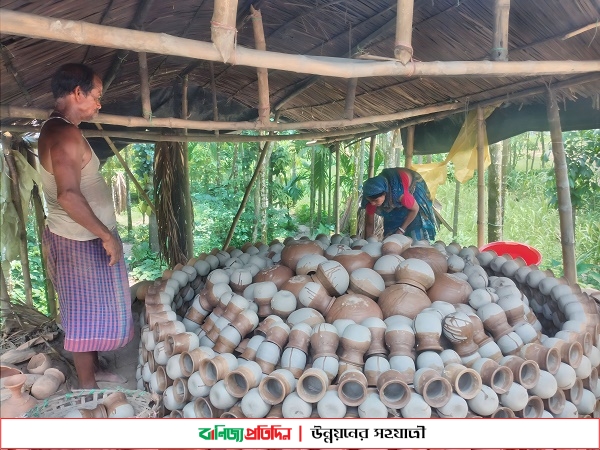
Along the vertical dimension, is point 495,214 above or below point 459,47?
below

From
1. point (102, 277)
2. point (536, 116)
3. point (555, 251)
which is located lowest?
point (555, 251)

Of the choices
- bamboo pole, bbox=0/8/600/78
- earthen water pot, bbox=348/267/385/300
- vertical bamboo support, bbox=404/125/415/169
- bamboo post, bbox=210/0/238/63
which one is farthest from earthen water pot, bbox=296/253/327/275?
vertical bamboo support, bbox=404/125/415/169

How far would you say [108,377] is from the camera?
7.93 ft

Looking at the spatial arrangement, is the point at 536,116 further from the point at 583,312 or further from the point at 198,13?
the point at 198,13

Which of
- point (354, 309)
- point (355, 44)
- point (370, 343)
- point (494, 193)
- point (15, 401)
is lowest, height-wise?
point (15, 401)

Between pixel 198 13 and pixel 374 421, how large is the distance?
8.49 ft

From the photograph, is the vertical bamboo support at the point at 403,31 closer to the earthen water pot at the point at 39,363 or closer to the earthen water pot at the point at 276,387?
the earthen water pot at the point at 276,387

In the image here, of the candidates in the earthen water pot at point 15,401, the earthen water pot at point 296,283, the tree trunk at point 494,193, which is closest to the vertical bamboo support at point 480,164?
the tree trunk at point 494,193

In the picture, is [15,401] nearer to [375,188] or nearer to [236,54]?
[236,54]

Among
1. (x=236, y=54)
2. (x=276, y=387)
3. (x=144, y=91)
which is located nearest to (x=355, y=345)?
(x=276, y=387)

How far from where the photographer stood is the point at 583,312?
2.29 m

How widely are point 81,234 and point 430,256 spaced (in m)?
1.75

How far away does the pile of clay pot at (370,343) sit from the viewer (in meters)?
1.75

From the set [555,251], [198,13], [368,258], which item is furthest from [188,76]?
[555,251]
